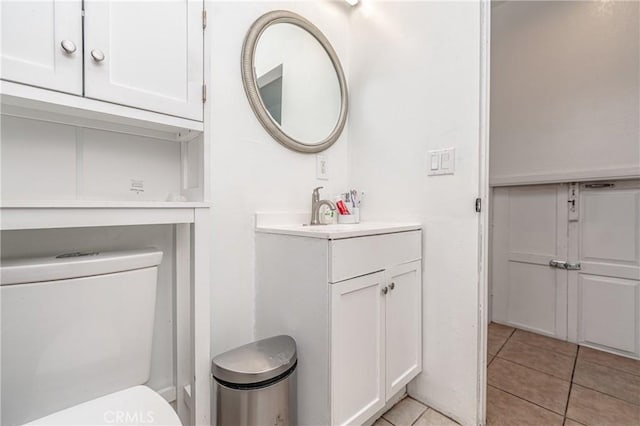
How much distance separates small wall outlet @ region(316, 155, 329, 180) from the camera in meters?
1.53

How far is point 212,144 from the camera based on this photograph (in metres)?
1.14

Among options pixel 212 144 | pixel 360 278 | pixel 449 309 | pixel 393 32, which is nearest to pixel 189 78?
pixel 212 144

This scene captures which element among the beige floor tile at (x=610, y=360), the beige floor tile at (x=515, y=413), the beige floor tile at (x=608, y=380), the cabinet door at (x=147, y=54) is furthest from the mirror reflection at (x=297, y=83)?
the beige floor tile at (x=610, y=360)

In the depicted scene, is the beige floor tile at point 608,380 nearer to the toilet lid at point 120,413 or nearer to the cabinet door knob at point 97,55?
the toilet lid at point 120,413

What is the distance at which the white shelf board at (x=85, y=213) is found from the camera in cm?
59

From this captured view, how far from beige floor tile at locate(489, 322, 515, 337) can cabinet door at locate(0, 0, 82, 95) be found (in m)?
2.77

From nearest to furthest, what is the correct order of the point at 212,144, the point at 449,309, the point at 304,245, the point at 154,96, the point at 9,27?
the point at 9,27
the point at 154,96
the point at 304,245
the point at 212,144
the point at 449,309

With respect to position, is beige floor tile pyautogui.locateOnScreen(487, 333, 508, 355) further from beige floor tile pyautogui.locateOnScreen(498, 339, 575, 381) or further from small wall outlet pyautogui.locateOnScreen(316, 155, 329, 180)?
small wall outlet pyautogui.locateOnScreen(316, 155, 329, 180)

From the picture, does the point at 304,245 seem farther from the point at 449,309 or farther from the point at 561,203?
the point at 561,203

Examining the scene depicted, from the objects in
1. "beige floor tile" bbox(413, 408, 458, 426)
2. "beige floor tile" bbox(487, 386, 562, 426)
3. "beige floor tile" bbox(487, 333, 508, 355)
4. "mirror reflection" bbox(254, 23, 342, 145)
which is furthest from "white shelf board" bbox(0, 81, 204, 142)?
"beige floor tile" bbox(487, 333, 508, 355)

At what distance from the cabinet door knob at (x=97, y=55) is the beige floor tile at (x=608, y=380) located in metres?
2.53

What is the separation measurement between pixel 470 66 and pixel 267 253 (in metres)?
1.25

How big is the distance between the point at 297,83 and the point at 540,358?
7.49 ft

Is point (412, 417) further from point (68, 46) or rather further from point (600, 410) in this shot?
point (68, 46)
